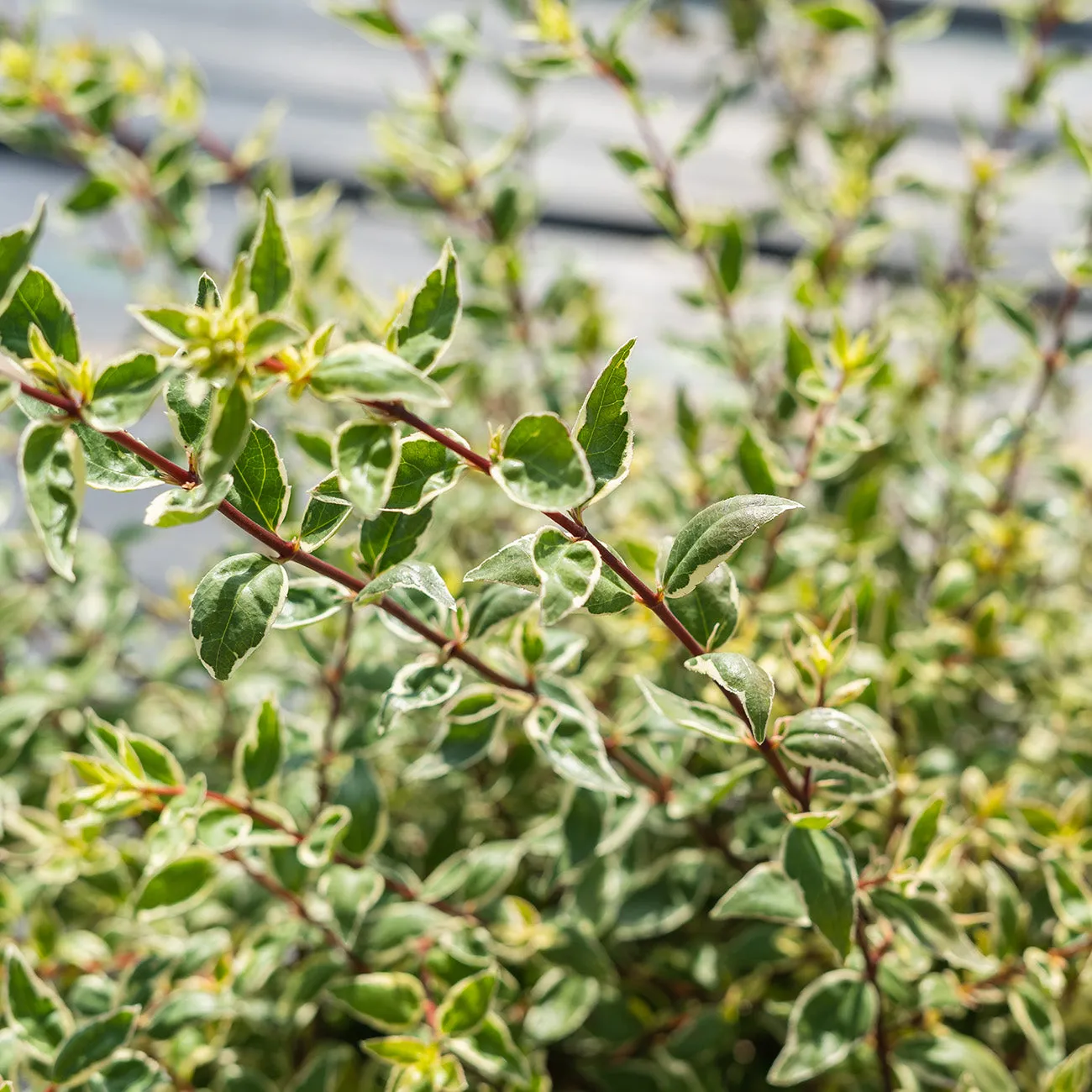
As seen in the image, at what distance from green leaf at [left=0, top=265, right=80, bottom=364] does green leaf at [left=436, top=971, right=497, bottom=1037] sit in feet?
1.60

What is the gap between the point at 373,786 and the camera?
805 mm

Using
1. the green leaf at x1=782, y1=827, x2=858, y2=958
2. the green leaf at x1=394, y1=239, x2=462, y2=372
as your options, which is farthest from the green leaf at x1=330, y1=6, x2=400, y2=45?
the green leaf at x1=782, y1=827, x2=858, y2=958

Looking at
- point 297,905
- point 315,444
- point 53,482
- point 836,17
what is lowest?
point 297,905

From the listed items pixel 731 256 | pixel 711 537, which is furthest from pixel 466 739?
pixel 731 256

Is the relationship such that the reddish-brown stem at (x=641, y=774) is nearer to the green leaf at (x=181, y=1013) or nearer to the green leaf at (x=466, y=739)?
the green leaf at (x=466, y=739)

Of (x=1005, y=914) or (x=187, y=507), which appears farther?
(x=1005, y=914)

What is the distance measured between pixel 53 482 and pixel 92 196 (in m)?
0.81

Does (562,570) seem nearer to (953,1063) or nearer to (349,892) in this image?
(349,892)

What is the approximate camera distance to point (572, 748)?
0.66 meters

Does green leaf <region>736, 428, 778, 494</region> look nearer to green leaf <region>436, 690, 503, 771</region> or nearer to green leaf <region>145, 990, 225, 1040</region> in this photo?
green leaf <region>436, 690, 503, 771</region>

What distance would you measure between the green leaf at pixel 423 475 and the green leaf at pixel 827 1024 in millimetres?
457

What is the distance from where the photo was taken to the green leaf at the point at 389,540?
59 cm

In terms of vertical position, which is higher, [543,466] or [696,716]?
[543,466]

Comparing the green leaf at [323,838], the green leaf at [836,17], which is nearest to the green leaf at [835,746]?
the green leaf at [323,838]
